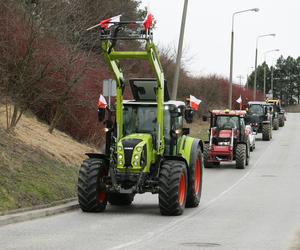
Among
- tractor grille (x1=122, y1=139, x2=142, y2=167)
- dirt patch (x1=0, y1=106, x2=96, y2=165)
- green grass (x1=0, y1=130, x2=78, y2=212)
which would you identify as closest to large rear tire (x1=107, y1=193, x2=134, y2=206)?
green grass (x1=0, y1=130, x2=78, y2=212)

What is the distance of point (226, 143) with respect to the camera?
3241 centimetres

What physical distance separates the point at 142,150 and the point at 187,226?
234 centimetres

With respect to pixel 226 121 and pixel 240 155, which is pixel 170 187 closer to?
pixel 240 155

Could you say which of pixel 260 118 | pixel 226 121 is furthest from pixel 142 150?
pixel 260 118

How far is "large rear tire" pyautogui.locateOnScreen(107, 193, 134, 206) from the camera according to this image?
60.8 ft

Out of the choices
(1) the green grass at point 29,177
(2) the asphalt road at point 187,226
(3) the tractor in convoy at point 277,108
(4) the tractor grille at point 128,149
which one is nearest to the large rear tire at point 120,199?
(2) the asphalt road at point 187,226

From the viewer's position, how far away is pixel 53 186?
18.4 m

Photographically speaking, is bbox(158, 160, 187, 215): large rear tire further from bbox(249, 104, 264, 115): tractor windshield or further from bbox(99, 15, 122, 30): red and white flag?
bbox(249, 104, 264, 115): tractor windshield

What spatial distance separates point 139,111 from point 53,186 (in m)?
2.79

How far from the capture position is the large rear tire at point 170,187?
53.5ft

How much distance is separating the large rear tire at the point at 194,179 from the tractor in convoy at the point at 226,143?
41.4ft

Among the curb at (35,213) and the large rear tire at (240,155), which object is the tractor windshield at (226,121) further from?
the curb at (35,213)

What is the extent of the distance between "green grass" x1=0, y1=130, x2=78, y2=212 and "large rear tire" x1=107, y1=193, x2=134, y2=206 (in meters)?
0.94

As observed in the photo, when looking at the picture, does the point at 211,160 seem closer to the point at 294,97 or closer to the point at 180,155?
the point at 180,155
